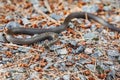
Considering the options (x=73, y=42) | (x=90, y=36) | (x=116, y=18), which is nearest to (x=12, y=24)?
(x=73, y=42)

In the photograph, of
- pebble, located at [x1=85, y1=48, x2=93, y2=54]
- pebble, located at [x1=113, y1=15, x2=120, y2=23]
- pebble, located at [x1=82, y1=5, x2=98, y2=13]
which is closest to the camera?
pebble, located at [x1=85, y1=48, x2=93, y2=54]

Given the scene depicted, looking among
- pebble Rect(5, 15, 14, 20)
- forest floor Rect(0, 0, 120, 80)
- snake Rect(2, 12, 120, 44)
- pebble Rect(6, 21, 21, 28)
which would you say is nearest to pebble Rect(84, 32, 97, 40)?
forest floor Rect(0, 0, 120, 80)

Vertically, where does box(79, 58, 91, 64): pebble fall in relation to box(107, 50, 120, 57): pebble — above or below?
above

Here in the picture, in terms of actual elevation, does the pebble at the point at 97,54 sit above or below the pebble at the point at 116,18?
below

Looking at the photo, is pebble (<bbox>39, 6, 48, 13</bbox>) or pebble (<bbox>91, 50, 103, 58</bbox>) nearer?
pebble (<bbox>91, 50, 103, 58</bbox>)

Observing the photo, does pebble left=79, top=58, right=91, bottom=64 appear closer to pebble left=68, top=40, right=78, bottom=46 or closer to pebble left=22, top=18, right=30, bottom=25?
pebble left=68, top=40, right=78, bottom=46

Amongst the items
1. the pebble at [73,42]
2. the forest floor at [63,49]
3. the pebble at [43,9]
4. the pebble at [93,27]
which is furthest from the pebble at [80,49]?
the pebble at [43,9]

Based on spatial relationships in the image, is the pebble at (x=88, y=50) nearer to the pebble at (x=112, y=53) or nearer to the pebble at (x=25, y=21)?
the pebble at (x=112, y=53)

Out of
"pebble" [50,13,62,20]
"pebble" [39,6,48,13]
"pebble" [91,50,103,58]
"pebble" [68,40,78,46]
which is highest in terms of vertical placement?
"pebble" [39,6,48,13]

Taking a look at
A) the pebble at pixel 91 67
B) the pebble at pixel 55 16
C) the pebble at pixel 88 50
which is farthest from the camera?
the pebble at pixel 55 16

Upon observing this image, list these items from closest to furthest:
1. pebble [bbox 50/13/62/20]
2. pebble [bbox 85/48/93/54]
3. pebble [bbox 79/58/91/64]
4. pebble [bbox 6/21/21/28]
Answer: pebble [bbox 79/58/91/64] → pebble [bbox 85/48/93/54] → pebble [bbox 6/21/21/28] → pebble [bbox 50/13/62/20]

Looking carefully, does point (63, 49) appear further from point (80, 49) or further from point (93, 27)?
point (93, 27)
